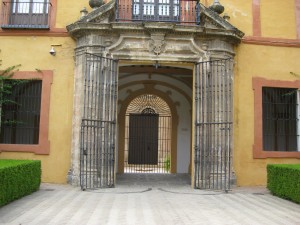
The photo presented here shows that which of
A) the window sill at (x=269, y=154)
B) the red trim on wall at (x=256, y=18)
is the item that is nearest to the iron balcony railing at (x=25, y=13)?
the red trim on wall at (x=256, y=18)

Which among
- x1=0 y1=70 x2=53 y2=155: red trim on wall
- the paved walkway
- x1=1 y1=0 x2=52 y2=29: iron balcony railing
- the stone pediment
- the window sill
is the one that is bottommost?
the paved walkway

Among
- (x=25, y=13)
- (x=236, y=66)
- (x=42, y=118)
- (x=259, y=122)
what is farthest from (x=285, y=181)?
(x=25, y=13)

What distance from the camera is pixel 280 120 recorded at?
11141mm

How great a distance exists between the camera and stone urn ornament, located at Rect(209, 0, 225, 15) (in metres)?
10.3

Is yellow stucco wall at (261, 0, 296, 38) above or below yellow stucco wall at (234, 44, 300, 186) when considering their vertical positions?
above

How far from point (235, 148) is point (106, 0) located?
220 inches

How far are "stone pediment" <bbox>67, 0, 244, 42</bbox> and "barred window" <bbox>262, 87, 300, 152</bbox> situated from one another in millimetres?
2334

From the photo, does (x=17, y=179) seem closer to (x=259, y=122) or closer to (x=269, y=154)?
(x=259, y=122)

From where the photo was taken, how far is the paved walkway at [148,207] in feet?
20.3

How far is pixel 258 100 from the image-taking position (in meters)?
10.7

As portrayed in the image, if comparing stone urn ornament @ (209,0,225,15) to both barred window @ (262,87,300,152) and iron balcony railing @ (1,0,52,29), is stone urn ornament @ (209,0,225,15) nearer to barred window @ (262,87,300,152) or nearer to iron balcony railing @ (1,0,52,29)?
barred window @ (262,87,300,152)

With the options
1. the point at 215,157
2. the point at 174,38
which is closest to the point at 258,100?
the point at 215,157

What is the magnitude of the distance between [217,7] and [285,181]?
198 inches

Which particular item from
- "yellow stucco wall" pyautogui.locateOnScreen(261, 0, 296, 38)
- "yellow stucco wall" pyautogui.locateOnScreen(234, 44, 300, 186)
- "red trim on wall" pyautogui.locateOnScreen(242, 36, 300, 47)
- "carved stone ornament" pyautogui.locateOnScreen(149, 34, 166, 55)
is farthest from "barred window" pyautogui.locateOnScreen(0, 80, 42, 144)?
"yellow stucco wall" pyautogui.locateOnScreen(261, 0, 296, 38)
